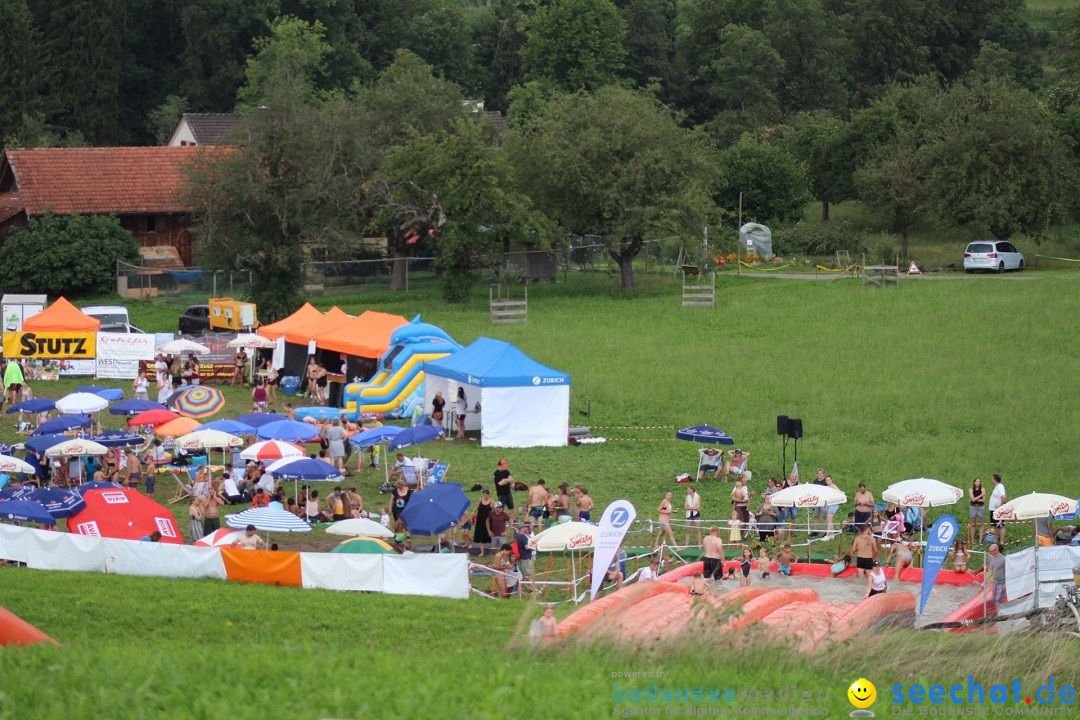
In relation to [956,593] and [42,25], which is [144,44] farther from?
[956,593]

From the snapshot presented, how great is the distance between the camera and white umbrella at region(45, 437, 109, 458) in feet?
78.5

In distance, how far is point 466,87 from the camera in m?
91.3

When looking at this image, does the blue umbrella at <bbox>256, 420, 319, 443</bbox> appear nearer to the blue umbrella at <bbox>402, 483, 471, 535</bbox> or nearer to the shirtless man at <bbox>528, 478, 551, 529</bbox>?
the shirtless man at <bbox>528, 478, 551, 529</bbox>

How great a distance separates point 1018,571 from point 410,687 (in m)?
9.01

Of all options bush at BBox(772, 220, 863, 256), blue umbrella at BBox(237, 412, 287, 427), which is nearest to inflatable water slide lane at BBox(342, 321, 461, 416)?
blue umbrella at BBox(237, 412, 287, 427)

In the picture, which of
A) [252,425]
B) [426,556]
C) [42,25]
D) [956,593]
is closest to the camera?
[426,556]

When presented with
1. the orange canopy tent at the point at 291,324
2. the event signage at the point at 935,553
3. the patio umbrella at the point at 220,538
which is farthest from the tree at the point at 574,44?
the event signage at the point at 935,553

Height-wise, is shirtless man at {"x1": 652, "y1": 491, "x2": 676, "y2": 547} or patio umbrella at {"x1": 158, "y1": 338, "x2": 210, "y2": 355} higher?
patio umbrella at {"x1": 158, "y1": 338, "x2": 210, "y2": 355}

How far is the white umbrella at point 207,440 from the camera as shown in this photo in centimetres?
2425

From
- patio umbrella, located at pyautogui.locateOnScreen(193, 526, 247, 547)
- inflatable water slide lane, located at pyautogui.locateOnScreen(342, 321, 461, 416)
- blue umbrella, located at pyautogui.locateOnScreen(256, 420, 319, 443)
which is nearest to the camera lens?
patio umbrella, located at pyautogui.locateOnScreen(193, 526, 247, 547)

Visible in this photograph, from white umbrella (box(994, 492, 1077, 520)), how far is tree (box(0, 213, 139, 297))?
37.0 metres

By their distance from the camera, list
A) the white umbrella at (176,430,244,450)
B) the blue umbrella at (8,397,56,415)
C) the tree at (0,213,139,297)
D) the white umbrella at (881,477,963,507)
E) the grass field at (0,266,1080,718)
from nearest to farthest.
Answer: the grass field at (0,266,1080,718)
the white umbrella at (881,477,963,507)
the white umbrella at (176,430,244,450)
the blue umbrella at (8,397,56,415)
the tree at (0,213,139,297)

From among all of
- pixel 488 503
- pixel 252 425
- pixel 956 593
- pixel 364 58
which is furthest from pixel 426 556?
pixel 364 58

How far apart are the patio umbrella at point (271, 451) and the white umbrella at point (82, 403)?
5488mm
